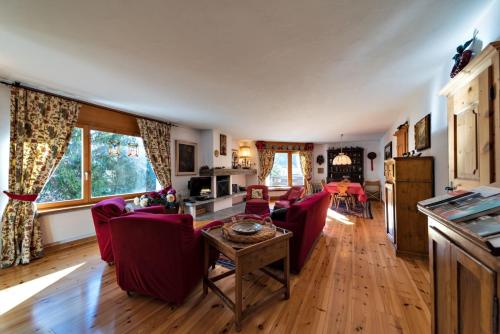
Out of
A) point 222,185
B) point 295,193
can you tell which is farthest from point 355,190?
point 222,185

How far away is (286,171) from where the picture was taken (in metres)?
8.16

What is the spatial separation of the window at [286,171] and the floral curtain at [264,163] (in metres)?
0.30

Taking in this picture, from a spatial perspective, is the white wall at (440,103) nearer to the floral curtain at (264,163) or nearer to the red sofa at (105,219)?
the red sofa at (105,219)

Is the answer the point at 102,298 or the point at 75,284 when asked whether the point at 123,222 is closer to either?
the point at 102,298

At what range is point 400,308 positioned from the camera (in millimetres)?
1809

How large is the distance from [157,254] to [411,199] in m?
3.18

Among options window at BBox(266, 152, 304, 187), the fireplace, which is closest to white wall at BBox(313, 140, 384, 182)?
window at BBox(266, 152, 304, 187)

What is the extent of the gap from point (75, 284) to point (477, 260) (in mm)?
3236

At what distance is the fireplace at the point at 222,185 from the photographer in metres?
5.83

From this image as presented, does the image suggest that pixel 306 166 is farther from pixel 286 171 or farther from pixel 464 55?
pixel 464 55

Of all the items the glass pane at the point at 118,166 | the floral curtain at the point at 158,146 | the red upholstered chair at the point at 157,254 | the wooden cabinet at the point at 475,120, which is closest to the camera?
the wooden cabinet at the point at 475,120

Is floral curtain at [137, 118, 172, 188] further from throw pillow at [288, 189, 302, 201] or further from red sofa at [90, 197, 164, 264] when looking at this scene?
throw pillow at [288, 189, 302, 201]

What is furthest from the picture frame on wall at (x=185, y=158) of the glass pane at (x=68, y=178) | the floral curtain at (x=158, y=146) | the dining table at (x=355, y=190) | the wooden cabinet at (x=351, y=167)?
the wooden cabinet at (x=351, y=167)

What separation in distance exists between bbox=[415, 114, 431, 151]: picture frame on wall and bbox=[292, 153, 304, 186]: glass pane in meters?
5.05
